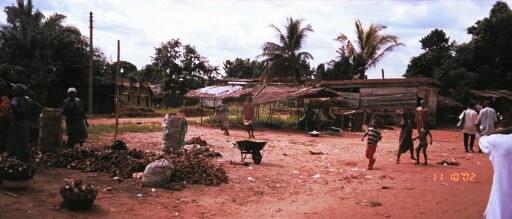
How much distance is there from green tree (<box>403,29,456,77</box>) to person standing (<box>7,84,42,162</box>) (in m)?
30.2

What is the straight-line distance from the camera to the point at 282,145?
52.7ft

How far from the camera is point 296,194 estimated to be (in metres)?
8.03

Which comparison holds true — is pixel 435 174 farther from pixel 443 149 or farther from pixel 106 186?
pixel 106 186

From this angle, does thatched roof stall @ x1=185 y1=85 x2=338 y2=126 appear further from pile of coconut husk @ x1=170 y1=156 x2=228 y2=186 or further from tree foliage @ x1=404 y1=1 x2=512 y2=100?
pile of coconut husk @ x1=170 y1=156 x2=228 y2=186

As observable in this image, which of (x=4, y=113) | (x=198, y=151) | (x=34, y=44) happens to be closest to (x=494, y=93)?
(x=198, y=151)

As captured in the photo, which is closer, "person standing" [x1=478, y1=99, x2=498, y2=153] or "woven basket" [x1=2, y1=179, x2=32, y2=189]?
"woven basket" [x1=2, y1=179, x2=32, y2=189]

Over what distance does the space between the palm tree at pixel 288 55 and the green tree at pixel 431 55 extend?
868 cm

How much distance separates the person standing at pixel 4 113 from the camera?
8969 millimetres

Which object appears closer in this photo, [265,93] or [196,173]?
[196,173]

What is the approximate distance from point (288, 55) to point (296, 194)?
27.5 m

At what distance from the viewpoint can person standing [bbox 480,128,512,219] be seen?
11.0 ft

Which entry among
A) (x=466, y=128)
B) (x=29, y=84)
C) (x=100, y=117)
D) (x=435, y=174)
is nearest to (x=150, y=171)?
(x=435, y=174)

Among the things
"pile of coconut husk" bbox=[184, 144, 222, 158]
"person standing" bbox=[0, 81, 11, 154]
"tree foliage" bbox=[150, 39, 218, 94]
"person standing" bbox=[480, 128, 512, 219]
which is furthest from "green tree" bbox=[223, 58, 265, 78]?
"person standing" bbox=[480, 128, 512, 219]

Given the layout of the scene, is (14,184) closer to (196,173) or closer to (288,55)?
(196,173)
